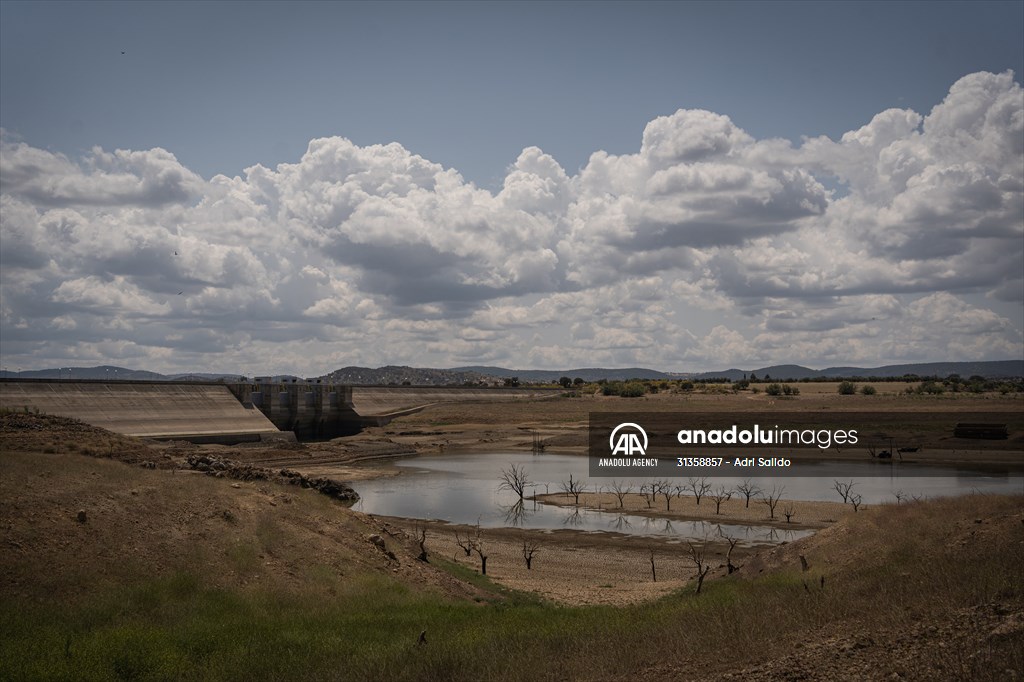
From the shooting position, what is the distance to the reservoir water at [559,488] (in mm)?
47406

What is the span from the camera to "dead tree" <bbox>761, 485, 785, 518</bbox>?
163 feet

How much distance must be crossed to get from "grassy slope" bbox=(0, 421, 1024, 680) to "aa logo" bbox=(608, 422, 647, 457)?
62572 mm

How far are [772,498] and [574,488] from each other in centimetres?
1557

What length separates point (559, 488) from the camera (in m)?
64.8

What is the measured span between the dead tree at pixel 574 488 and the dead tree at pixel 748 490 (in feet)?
37.6

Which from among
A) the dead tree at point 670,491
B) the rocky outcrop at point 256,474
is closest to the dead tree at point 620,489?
the dead tree at point 670,491

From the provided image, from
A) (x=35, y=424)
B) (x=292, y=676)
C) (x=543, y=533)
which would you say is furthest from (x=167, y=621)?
(x=543, y=533)

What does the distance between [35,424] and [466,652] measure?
79.1ft

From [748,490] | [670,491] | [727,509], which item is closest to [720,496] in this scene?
[748,490]

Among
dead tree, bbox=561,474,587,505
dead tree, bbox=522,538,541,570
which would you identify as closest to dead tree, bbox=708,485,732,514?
dead tree, bbox=561,474,587,505

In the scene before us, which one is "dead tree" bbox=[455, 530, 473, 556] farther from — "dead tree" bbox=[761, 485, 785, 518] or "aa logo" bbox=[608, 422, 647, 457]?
"aa logo" bbox=[608, 422, 647, 457]

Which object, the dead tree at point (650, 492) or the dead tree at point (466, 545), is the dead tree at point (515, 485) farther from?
the dead tree at point (466, 545)

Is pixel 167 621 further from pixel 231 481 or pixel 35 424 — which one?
pixel 35 424

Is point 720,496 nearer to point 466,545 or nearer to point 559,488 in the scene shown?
point 559,488
